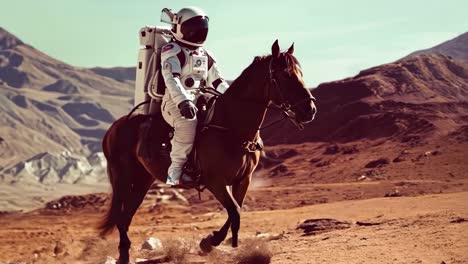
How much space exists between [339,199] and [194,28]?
19334 millimetres

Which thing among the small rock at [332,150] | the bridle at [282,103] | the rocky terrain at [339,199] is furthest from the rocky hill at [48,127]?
the bridle at [282,103]

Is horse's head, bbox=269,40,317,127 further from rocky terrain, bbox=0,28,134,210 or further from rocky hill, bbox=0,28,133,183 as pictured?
rocky hill, bbox=0,28,133,183

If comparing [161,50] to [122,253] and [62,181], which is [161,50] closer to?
[122,253]

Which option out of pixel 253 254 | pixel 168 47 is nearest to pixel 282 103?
pixel 168 47

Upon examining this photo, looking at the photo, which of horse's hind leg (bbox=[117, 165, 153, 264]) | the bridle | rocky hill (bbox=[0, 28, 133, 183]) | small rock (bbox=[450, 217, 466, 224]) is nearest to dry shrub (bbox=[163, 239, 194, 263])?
→ horse's hind leg (bbox=[117, 165, 153, 264])

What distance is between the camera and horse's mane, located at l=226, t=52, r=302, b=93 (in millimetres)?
7320

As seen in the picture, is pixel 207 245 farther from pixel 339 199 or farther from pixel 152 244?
pixel 339 199

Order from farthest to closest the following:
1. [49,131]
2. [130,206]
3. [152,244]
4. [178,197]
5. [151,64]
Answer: [49,131] → [178,197] → [152,244] → [130,206] → [151,64]

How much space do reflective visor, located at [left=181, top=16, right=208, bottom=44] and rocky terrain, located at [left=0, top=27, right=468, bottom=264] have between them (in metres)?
2.75

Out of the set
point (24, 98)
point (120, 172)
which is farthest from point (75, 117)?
point (120, 172)

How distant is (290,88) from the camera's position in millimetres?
7219

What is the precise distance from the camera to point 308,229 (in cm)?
1270

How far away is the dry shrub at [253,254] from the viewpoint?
7.94 m

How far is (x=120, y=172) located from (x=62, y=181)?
10682cm
